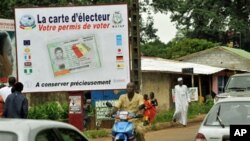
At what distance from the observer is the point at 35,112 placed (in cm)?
1852

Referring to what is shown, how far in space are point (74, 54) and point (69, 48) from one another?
8.8 inches

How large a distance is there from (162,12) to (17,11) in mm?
23296

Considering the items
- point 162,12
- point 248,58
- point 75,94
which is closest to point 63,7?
point 75,94

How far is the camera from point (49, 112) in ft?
61.9

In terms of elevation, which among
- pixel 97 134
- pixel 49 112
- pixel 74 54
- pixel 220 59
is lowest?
pixel 97 134

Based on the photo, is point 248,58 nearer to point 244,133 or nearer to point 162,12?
point 162,12

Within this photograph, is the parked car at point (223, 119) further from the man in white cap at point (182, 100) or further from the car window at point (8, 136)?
the man in white cap at point (182, 100)

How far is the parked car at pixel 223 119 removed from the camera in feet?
27.9

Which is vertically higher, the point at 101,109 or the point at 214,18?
the point at 214,18

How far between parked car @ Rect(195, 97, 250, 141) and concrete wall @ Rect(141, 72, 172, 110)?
1922 cm

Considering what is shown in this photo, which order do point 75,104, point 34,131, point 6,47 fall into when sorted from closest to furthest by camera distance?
point 34,131, point 75,104, point 6,47

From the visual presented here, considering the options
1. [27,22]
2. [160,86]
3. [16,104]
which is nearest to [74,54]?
[27,22]

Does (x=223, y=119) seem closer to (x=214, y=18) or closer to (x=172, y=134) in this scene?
(x=172, y=134)

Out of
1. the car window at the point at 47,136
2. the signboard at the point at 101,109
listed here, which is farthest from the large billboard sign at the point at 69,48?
the car window at the point at 47,136
